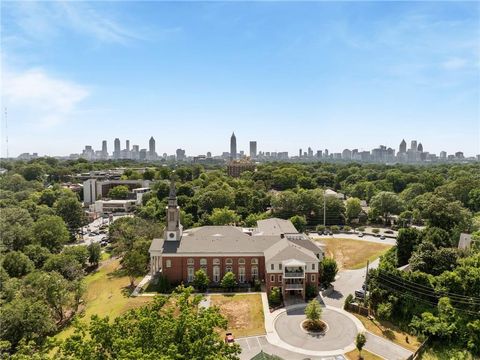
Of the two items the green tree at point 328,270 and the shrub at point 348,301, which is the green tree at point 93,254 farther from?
the shrub at point 348,301

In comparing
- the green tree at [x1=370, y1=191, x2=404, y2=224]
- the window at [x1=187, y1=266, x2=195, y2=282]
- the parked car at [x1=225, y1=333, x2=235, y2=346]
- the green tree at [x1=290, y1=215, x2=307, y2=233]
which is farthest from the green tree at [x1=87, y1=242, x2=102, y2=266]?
the green tree at [x1=370, y1=191, x2=404, y2=224]

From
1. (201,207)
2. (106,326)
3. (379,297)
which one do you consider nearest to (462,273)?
(379,297)

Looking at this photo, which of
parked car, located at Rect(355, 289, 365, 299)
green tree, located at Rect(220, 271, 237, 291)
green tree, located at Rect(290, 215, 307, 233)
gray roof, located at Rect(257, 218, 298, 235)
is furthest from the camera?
green tree, located at Rect(290, 215, 307, 233)

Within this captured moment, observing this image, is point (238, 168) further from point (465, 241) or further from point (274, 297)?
point (274, 297)

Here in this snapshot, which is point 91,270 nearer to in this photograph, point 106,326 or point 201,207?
point 201,207

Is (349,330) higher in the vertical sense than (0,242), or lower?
lower

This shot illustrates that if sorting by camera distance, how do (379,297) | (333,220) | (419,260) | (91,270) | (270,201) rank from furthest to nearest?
1. (270,201)
2. (333,220)
3. (91,270)
4. (419,260)
5. (379,297)

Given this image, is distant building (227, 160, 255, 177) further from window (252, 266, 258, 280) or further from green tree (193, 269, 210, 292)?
green tree (193, 269, 210, 292)
